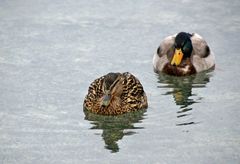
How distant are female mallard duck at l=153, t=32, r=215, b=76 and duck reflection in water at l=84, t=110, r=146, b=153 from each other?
1819 mm

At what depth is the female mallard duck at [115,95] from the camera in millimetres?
9812

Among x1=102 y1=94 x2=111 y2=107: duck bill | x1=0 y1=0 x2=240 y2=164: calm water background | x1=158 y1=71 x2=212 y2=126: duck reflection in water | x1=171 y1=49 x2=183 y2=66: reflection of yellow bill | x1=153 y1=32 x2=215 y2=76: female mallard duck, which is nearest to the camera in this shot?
x1=0 y1=0 x2=240 y2=164: calm water background

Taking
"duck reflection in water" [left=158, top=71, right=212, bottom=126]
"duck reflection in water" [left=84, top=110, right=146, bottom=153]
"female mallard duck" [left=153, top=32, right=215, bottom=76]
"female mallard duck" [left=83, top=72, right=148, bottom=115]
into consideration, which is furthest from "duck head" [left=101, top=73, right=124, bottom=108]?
"female mallard duck" [left=153, top=32, right=215, bottom=76]

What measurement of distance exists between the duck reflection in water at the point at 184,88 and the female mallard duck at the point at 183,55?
118 millimetres

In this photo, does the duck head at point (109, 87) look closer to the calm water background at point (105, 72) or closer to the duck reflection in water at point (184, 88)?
the calm water background at point (105, 72)

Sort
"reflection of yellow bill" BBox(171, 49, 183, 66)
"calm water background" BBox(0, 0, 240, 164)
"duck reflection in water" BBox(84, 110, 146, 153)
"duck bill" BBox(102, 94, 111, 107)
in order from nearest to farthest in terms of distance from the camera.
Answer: "calm water background" BBox(0, 0, 240, 164), "duck reflection in water" BBox(84, 110, 146, 153), "duck bill" BBox(102, 94, 111, 107), "reflection of yellow bill" BBox(171, 49, 183, 66)

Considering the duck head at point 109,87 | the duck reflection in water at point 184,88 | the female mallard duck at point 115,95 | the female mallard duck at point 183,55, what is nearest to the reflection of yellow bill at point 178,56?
the female mallard duck at point 183,55

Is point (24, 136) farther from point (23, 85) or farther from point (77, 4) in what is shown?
point (77, 4)

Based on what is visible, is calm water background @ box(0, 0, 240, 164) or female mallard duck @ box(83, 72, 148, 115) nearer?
calm water background @ box(0, 0, 240, 164)

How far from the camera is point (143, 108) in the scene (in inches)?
396

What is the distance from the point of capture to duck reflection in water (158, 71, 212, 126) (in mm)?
9802

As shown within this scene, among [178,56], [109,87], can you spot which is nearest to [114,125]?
[109,87]

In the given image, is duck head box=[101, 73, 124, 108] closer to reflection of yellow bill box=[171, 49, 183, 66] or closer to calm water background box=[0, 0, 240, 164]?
calm water background box=[0, 0, 240, 164]

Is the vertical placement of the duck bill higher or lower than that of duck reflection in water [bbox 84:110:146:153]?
higher
